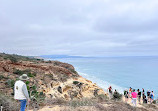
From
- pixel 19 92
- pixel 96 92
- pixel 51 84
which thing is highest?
pixel 19 92

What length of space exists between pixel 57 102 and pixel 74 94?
→ 793cm

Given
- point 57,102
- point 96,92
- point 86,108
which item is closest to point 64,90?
point 96,92

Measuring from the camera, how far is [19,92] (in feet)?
11.8

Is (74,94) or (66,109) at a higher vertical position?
(66,109)

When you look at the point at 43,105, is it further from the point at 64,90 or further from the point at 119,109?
the point at 64,90

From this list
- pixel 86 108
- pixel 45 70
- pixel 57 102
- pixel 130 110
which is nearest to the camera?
pixel 86 108

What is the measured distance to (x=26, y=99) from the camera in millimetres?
3717

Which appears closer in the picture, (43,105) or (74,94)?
(43,105)

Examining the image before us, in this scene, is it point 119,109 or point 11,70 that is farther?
point 11,70

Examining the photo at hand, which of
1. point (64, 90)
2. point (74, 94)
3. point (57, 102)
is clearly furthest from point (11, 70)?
point (57, 102)

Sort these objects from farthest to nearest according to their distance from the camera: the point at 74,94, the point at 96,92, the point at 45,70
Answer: the point at 45,70 → the point at 96,92 → the point at 74,94

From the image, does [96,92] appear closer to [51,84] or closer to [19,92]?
[51,84]

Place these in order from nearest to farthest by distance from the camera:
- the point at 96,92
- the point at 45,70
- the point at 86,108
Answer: the point at 86,108
the point at 96,92
the point at 45,70

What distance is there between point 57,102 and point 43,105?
0.82 meters
